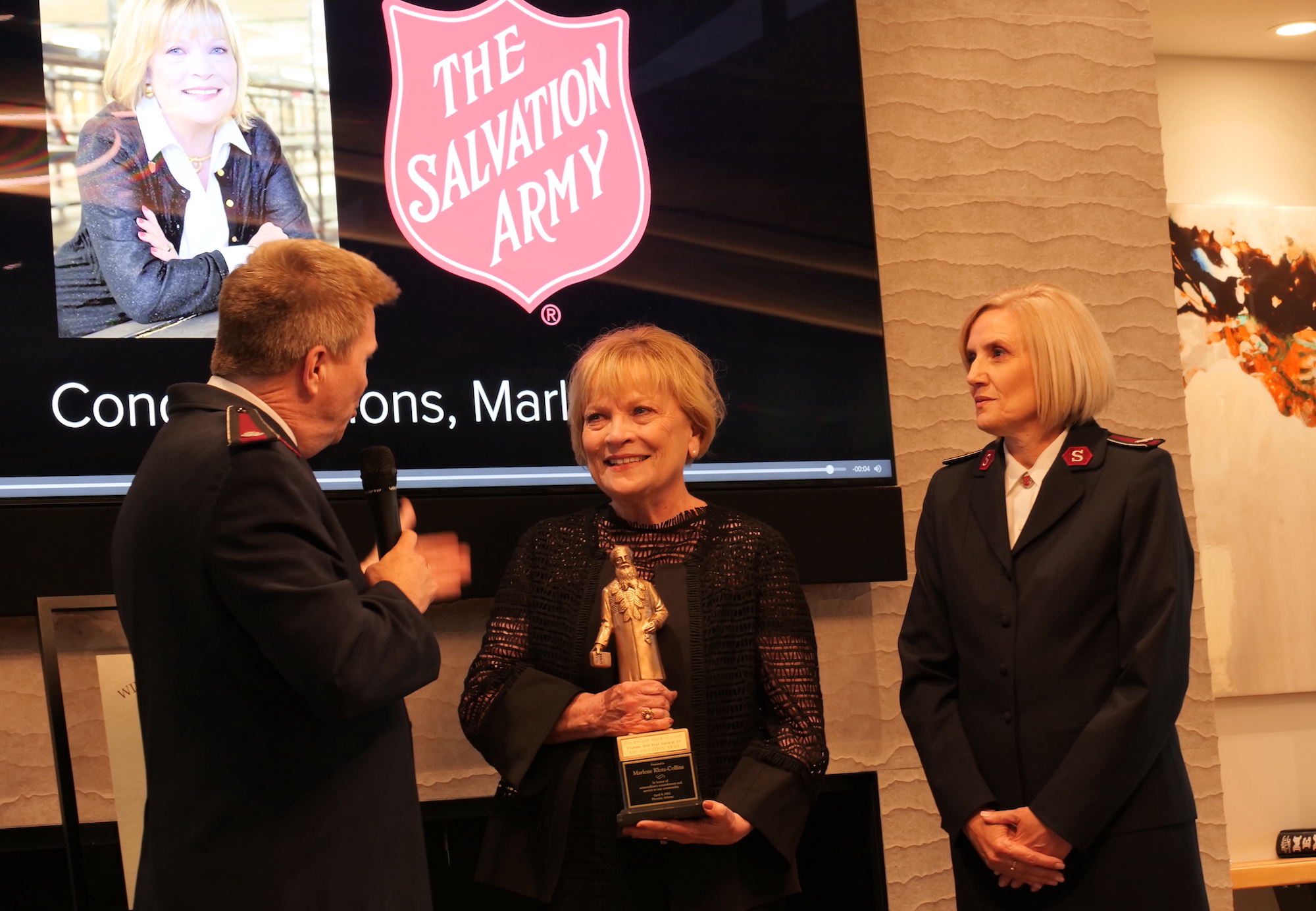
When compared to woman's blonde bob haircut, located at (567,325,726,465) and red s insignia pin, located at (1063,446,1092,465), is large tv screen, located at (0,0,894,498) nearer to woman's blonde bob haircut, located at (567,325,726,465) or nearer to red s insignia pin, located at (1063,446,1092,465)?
woman's blonde bob haircut, located at (567,325,726,465)

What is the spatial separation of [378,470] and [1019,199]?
7.41ft

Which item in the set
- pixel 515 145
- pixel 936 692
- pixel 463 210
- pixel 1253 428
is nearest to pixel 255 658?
pixel 936 692

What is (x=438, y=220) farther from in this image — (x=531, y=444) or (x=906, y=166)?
(x=906, y=166)

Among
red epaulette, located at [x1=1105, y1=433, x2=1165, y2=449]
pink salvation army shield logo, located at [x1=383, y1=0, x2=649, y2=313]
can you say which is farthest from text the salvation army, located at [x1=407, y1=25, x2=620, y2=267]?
red epaulette, located at [x1=1105, y1=433, x2=1165, y2=449]

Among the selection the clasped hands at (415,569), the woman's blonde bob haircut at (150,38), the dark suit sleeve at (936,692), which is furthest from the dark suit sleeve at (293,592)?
the woman's blonde bob haircut at (150,38)

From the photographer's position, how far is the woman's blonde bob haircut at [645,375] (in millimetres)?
2227

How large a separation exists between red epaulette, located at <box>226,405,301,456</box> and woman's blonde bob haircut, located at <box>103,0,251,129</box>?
1485 mm

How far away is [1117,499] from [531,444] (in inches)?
54.5

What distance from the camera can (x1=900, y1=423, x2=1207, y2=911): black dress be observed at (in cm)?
199

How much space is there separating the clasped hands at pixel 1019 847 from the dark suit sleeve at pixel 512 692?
73 cm

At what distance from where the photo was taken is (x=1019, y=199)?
3.39 m

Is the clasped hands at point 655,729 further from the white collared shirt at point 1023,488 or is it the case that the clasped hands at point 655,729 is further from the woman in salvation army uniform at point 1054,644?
the white collared shirt at point 1023,488

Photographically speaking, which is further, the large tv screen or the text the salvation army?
the text the salvation army

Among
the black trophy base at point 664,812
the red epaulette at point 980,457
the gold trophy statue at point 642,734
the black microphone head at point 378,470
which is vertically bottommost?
the black trophy base at point 664,812
